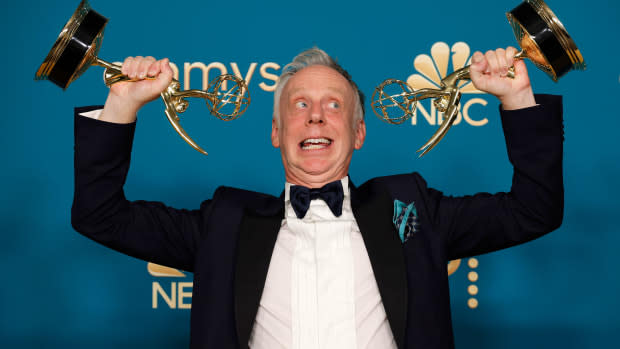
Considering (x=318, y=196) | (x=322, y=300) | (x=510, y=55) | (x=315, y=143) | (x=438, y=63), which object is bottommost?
(x=322, y=300)

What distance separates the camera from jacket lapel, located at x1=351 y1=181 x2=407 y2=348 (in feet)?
5.41

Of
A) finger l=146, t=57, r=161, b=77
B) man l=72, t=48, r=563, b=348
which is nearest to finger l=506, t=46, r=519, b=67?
man l=72, t=48, r=563, b=348

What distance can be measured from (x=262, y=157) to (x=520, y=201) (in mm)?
1123

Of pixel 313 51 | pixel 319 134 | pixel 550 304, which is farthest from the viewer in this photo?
pixel 550 304

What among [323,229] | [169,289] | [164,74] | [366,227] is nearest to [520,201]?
[366,227]

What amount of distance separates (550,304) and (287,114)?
1212mm

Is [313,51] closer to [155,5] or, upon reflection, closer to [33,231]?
[155,5]

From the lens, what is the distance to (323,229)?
70.4 inches

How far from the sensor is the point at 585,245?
2.45 m

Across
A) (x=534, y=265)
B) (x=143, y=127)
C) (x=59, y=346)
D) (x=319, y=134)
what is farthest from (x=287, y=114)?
(x=59, y=346)

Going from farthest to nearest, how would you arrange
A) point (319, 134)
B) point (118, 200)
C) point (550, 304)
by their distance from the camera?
point (550, 304) < point (319, 134) < point (118, 200)

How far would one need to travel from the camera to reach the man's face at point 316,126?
73.6 inches

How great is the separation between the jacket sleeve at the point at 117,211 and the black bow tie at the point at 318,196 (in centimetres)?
23

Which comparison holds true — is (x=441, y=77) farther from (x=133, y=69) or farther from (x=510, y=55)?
(x=133, y=69)
